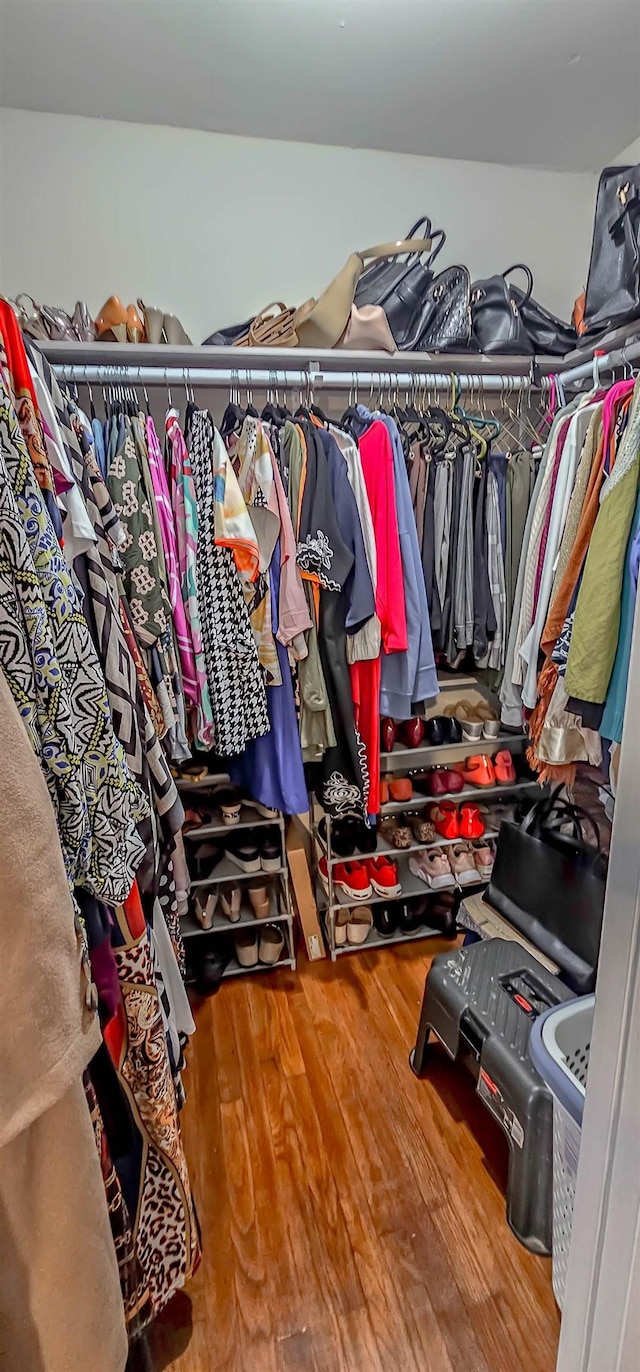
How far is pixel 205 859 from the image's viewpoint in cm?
184

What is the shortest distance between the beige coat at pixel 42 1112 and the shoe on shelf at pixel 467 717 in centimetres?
158

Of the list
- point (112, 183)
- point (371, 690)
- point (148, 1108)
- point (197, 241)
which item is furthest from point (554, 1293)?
point (112, 183)

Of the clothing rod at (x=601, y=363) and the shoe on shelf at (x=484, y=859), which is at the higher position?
the clothing rod at (x=601, y=363)

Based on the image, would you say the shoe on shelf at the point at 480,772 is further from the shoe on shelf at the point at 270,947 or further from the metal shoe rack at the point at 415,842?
the shoe on shelf at the point at 270,947

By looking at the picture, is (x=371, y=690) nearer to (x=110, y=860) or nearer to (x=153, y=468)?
(x=153, y=468)

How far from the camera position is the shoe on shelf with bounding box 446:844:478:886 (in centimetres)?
200

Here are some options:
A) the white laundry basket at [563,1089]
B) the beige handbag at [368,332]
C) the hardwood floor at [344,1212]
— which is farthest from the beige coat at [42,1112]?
the beige handbag at [368,332]

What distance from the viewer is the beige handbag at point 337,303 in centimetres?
142

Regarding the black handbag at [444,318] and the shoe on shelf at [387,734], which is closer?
the black handbag at [444,318]

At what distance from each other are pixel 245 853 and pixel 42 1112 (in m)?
1.28

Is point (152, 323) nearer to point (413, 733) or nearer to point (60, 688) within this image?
point (60, 688)

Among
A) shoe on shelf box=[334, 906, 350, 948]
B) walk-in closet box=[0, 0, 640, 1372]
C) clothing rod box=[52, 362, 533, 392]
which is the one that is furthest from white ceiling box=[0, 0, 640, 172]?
shoe on shelf box=[334, 906, 350, 948]

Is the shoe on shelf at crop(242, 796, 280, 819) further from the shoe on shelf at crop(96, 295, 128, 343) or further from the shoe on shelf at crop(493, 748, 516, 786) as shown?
the shoe on shelf at crop(96, 295, 128, 343)

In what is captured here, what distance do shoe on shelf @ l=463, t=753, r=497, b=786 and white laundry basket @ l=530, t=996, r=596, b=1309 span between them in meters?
0.94
